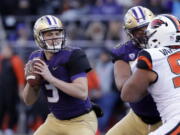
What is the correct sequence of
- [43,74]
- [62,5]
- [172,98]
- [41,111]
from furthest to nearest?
1. [62,5]
2. [41,111]
3. [43,74]
4. [172,98]

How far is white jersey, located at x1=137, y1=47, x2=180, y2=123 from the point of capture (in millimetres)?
5094

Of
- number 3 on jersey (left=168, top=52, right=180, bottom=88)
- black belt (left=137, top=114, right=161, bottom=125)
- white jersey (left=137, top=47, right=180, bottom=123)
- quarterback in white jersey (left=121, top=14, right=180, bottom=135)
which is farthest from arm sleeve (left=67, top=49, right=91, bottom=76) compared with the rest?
number 3 on jersey (left=168, top=52, right=180, bottom=88)

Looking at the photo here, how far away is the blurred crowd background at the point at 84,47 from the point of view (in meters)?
11.3

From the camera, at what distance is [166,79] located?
511 cm

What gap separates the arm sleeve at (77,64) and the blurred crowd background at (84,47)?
4.77 m

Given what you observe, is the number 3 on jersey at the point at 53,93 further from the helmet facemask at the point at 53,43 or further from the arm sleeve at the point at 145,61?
the arm sleeve at the point at 145,61

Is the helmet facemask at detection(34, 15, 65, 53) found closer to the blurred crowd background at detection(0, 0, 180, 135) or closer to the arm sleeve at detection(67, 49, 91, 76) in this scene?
the arm sleeve at detection(67, 49, 91, 76)

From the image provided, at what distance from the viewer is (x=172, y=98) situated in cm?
512

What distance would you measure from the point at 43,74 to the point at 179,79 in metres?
1.44

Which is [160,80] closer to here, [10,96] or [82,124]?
[82,124]

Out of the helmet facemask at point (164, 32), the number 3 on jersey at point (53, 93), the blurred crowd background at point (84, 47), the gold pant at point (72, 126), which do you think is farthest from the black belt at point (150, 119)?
the blurred crowd background at point (84, 47)

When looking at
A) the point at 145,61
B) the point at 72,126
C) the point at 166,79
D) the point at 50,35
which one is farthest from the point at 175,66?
the point at 50,35

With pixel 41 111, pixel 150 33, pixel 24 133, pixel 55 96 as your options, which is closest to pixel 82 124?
pixel 55 96

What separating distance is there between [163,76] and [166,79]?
0.11ft
